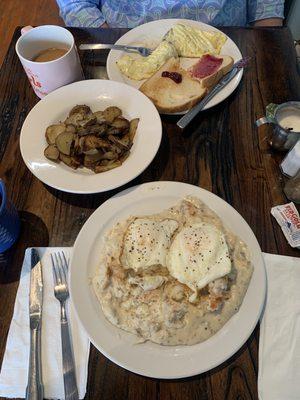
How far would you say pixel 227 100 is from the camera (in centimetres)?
152

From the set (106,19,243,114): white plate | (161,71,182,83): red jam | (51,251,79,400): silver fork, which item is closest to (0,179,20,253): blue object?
(51,251,79,400): silver fork

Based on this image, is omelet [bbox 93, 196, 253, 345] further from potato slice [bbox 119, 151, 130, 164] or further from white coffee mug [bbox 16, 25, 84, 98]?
white coffee mug [bbox 16, 25, 84, 98]

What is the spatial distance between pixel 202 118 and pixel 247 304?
2.74ft

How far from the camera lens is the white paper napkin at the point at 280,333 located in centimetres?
90

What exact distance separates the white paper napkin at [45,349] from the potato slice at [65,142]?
46 centimetres

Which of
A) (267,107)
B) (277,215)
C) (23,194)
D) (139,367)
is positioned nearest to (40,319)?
(139,367)

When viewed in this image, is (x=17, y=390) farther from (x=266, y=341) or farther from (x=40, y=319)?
(x=266, y=341)

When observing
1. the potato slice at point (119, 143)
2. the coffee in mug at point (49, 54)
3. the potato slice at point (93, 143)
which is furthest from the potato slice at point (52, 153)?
the coffee in mug at point (49, 54)

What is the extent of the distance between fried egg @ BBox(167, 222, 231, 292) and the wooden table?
0.22 metres

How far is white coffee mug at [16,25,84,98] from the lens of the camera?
51.8 inches

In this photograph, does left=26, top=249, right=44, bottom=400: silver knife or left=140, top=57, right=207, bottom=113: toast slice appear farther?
left=140, top=57, right=207, bottom=113: toast slice

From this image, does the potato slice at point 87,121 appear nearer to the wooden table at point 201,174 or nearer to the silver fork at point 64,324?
the wooden table at point 201,174

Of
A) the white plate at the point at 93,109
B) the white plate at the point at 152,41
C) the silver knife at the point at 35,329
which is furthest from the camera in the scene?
the white plate at the point at 152,41

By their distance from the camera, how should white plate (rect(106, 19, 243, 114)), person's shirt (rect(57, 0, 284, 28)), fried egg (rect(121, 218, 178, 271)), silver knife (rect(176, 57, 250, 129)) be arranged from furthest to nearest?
1. person's shirt (rect(57, 0, 284, 28))
2. white plate (rect(106, 19, 243, 114))
3. silver knife (rect(176, 57, 250, 129))
4. fried egg (rect(121, 218, 178, 271))
